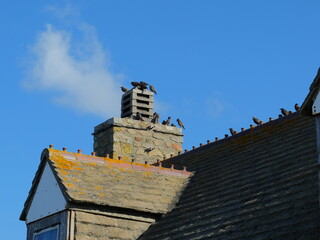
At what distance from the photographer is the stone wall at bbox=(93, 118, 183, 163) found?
1688cm

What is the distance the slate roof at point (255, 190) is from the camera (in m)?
9.09

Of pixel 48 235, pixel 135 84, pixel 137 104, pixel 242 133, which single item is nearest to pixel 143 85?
pixel 135 84

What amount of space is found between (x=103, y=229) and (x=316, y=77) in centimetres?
433

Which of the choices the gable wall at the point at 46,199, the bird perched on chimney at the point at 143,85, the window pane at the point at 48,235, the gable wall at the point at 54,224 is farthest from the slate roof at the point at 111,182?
the bird perched on chimney at the point at 143,85

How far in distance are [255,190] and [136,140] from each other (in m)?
6.69

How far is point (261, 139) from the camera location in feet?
43.6

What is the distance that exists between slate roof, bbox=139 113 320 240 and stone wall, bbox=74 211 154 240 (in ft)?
0.67

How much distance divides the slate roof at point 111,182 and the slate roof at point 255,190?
1.06ft

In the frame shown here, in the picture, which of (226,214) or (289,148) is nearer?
(226,214)

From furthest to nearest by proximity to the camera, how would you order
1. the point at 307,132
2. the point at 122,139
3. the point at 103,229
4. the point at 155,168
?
the point at 122,139 < the point at 155,168 < the point at 307,132 < the point at 103,229

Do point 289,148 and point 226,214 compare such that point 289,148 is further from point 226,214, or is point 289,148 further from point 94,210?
point 94,210

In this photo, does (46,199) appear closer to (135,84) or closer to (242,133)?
(242,133)

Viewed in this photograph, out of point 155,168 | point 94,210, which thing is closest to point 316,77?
point 94,210

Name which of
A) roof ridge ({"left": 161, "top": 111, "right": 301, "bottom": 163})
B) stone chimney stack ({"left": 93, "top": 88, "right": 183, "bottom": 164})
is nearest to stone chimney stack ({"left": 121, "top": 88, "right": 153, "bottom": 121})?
stone chimney stack ({"left": 93, "top": 88, "right": 183, "bottom": 164})
